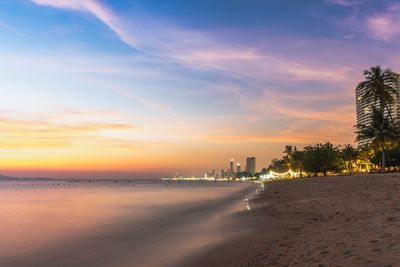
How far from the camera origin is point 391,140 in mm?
83125

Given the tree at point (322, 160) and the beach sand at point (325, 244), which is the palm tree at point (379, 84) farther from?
the beach sand at point (325, 244)

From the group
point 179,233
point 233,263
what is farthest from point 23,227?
point 233,263

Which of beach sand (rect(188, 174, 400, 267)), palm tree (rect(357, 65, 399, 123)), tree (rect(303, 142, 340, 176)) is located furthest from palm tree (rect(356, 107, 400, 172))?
beach sand (rect(188, 174, 400, 267))

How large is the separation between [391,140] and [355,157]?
64.4 meters

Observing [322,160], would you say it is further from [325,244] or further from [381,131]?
[325,244]

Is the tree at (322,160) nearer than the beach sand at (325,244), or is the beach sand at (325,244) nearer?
the beach sand at (325,244)

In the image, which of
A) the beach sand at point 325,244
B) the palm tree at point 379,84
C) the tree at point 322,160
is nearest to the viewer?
the beach sand at point 325,244

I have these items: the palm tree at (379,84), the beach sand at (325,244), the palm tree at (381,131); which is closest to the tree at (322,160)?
the palm tree at (381,131)

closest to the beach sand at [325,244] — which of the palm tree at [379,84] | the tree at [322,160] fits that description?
the palm tree at [379,84]

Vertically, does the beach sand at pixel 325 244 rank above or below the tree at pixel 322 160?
below

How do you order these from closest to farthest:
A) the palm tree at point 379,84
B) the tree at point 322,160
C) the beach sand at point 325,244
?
the beach sand at point 325,244, the palm tree at point 379,84, the tree at point 322,160

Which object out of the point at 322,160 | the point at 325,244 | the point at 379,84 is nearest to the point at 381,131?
the point at 379,84

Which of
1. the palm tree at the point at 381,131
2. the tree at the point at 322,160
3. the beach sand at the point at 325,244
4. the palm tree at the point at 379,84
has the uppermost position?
the palm tree at the point at 379,84

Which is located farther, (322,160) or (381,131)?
(322,160)
